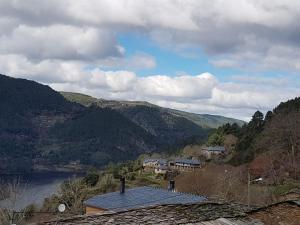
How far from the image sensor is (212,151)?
105 meters

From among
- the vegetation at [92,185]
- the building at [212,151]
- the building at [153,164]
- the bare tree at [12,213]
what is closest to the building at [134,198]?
the bare tree at [12,213]

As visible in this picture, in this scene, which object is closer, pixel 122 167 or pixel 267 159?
pixel 267 159

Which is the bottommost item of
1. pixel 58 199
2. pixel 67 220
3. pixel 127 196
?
pixel 58 199

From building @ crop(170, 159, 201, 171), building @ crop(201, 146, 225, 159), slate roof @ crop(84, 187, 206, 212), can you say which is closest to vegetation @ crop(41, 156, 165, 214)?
building @ crop(170, 159, 201, 171)

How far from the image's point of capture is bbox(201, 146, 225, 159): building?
10231 cm

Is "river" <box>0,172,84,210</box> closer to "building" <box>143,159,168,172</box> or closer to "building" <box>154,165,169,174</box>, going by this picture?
"building" <box>143,159,168,172</box>

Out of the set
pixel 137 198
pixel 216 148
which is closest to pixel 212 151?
pixel 216 148

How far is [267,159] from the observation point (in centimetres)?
6300

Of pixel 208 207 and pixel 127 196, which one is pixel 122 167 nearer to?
pixel 127 196

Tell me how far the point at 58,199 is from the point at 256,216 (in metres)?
58.1

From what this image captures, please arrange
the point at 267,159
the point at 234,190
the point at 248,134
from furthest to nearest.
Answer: the point at 248,134 → the point at 267,159 → the point at 234,190

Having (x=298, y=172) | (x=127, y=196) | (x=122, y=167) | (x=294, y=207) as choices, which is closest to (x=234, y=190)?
(x=298, y=172)

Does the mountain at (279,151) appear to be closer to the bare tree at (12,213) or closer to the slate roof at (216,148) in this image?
the slate roof at (216,148)

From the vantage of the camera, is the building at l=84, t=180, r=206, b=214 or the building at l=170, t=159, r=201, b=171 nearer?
the building at l=84, t=180, r=206, b=214
